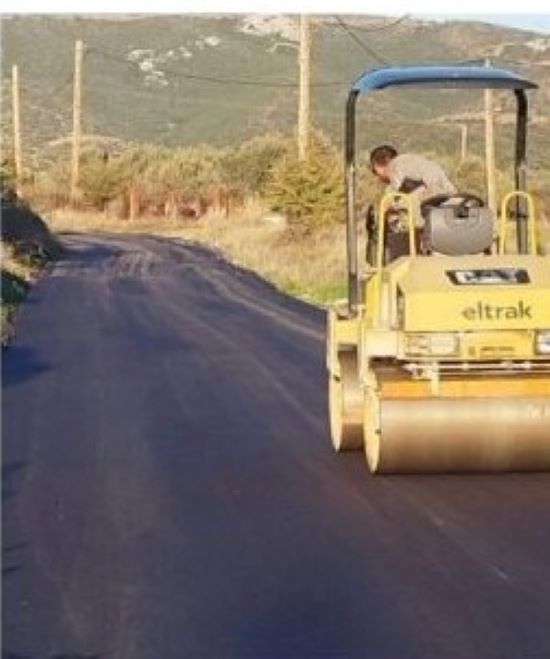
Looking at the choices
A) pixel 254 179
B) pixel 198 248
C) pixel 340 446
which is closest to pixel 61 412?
pixel 340 446

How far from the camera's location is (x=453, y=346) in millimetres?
11062

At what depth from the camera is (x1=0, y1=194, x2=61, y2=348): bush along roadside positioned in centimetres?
2564

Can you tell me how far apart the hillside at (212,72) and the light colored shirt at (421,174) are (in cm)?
8641

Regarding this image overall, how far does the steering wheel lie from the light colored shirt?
121 mm

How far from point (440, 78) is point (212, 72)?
126416 millimetres

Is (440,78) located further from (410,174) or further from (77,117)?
(77,117)

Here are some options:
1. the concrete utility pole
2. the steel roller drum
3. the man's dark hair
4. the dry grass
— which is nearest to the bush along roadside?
the dry grass

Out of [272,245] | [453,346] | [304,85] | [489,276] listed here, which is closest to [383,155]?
[489,276]

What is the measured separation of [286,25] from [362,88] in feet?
448

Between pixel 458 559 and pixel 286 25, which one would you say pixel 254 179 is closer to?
pixel 458 559

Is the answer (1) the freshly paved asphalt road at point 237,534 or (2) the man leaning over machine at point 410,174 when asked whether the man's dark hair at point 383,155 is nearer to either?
(2) the man leaning over machine at point 410,174

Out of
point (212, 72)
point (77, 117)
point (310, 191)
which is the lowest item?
point (310, 191)

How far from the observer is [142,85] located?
13875 centimetres

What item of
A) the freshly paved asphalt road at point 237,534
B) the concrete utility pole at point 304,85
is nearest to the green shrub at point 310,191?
the concrete utility pole at point 304,85
